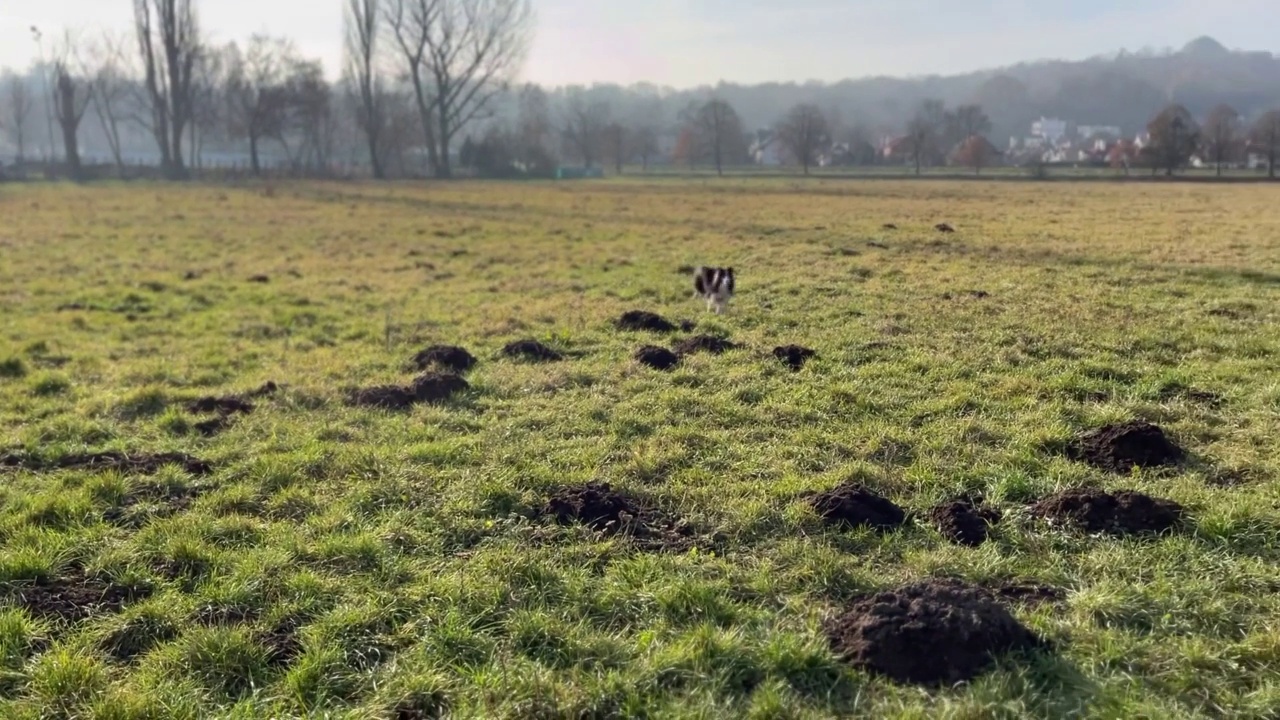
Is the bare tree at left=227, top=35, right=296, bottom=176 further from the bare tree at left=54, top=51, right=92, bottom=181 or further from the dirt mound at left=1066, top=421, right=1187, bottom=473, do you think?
the dirt mound at left=1066, top=421, right=1187, bottom=473

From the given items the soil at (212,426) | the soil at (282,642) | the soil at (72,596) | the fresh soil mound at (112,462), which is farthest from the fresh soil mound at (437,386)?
the soil at (282,642)

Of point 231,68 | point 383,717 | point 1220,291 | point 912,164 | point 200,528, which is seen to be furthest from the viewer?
point 912,164

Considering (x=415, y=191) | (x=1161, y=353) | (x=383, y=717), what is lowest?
(x=383, y=717)

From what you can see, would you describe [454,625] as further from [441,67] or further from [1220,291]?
[441,67]

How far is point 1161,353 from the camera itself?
817cm

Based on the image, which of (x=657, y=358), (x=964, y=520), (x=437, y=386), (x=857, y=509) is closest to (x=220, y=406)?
(x=437, y=386)

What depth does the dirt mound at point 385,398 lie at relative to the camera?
7.37 metres

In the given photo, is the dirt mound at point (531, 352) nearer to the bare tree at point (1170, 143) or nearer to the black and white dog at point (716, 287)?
the black and white dog at point (716, 287)

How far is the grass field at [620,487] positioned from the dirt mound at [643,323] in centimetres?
41

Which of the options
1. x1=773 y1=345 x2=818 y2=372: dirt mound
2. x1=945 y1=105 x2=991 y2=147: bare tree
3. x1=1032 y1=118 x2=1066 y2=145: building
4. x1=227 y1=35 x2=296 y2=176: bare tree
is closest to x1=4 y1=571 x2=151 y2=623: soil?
x1=773 y1=345 x2=818 y2=372: dirt mound

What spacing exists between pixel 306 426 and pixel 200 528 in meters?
2.01

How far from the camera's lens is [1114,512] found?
4.54 meters

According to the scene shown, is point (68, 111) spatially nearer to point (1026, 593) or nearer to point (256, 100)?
point (256, 100)

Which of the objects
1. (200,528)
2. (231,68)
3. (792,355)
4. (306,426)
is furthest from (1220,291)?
(231,68)
